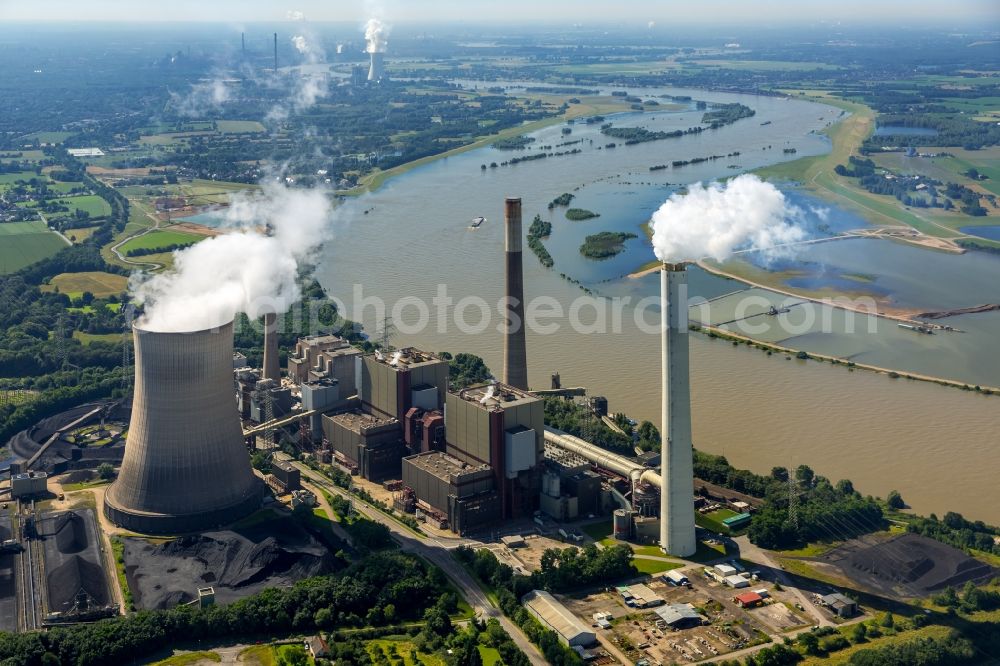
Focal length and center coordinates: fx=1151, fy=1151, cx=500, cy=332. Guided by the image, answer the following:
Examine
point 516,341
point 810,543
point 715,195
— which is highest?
point 715,195

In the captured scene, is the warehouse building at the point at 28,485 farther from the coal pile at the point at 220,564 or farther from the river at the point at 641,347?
the river at the point at 641,347

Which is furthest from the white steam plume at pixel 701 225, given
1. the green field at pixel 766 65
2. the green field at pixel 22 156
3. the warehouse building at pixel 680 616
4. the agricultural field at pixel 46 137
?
the green field at pixel 766 65

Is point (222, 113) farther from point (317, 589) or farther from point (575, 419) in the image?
point (317, 589)

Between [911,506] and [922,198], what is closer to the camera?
[911,506]

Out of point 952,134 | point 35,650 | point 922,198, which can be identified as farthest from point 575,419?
point 952,134

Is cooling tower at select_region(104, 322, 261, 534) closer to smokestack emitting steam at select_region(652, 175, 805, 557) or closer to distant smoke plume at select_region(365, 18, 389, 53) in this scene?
smokestack emitting steam at select_region(652, 175, 805, 557)
